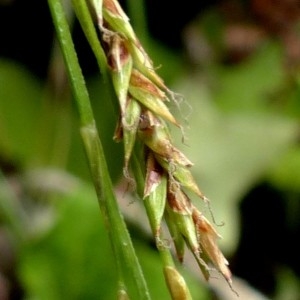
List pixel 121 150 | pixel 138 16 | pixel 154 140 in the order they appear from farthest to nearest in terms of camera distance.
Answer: pixel 121 150, pixel 138 16, pixel 154 140

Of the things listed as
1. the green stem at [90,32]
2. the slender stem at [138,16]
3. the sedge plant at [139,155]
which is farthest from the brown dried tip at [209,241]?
the slender stem at [138,16]

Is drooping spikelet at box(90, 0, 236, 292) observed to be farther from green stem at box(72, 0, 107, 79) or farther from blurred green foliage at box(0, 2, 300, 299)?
blurred green foliage at box(0, 2, 300, 299)

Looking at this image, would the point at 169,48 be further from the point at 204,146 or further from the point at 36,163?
the point at 36,163

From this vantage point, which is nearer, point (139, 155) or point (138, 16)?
point (139, 155)

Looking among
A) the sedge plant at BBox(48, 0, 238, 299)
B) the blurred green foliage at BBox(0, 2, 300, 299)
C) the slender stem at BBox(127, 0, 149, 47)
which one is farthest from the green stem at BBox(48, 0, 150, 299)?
the slender stem at BBox(127, 0, 149, 47)

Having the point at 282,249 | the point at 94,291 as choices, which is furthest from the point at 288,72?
the point at 94,291

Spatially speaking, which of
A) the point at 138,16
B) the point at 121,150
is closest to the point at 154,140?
the point at 138,16

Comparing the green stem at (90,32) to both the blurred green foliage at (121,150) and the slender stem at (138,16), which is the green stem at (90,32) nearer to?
the blurred green foliage at (121,150)

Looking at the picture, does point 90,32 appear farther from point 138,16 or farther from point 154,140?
point 138,16
